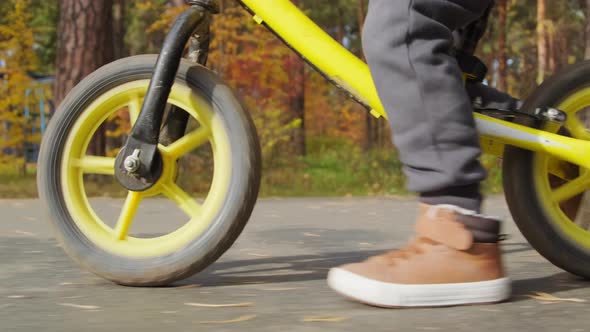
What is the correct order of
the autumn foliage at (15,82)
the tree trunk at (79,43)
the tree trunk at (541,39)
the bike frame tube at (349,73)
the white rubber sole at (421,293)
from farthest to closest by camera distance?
the tree trunk at (541,39) → the autumn foliage at (15,82) → the tree trunk at (79,43) → the bike frame tube at (349,73) → the white rubber sole at (421,293)

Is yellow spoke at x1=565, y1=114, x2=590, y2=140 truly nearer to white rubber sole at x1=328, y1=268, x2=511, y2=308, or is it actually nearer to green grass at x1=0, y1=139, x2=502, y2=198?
white rubber sole at x1=328, y1=268, x2=511, y2=308

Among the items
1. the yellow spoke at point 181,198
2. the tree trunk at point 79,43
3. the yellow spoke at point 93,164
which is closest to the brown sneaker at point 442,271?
the yellow spoke at point 181,198

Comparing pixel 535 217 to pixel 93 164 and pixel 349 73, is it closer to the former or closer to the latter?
pixel 349 73

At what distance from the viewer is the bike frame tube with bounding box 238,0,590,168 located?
8.41 feet

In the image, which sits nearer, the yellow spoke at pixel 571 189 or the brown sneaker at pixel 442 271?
the brown sneaker at pixel 442 271

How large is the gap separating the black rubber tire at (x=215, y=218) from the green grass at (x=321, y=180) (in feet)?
12.5

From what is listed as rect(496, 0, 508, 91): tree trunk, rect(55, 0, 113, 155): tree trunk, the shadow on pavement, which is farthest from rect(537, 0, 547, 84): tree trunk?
the shadow on pavement

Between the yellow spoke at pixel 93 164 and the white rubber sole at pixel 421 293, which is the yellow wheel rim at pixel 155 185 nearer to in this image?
the yellow spoke at pixel 93 164

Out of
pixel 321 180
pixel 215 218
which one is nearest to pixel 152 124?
pixel 215 218

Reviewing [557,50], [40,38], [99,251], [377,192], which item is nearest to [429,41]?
[99,251]

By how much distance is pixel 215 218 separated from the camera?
2596 mm

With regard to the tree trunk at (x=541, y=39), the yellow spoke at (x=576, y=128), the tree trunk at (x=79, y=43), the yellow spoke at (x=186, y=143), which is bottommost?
the yellow spoke at (x=186, y=143)

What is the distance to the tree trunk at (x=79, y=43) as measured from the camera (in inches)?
334

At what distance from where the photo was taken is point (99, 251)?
2697 millimetres
